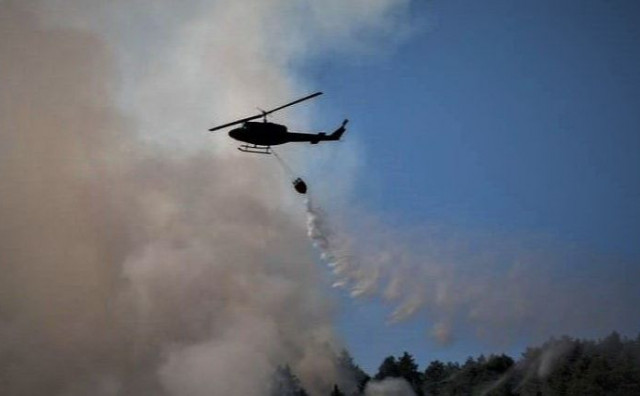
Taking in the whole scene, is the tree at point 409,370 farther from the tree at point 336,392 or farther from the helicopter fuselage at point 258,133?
the helicopter fuselage at point 258,133

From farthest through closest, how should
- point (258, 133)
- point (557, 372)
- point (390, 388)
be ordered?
point (390, 388)
point (557, 372)
point (258, 133)

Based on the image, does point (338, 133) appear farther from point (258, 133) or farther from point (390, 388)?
point (390, 388)

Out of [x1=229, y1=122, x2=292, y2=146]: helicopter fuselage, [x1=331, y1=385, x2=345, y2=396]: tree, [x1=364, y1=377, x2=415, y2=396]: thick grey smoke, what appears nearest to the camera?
[x1=229, y1=122, x2=292, y2=146]: helicopter fuselage

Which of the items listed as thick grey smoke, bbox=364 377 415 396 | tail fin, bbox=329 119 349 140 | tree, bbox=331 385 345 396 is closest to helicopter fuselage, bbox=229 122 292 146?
tail fin, bbox=329 119 349 140

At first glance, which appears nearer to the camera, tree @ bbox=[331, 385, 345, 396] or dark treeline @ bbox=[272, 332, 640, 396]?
dark treeline @ bbox=[272, 332, 640, 396]

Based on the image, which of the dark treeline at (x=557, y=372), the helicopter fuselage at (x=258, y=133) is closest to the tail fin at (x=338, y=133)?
the helicopter fuselage at (x=258, y=133)

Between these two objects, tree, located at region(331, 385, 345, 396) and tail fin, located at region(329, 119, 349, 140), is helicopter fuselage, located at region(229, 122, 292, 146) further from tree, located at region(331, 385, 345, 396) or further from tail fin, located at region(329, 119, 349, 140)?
tree, located at region(331, 385, 345, 396)

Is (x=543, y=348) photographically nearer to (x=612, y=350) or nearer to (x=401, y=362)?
(x=612, y=350)

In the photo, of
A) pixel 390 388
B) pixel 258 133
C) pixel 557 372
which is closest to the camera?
pixel 258 133

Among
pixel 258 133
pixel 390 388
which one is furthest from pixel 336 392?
pixel 258 133

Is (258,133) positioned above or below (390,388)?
above

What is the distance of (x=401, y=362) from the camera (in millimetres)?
157125

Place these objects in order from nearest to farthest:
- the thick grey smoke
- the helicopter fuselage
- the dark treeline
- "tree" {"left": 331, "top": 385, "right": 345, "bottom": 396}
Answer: the helicopter fuselage, the dark treeline, the thick grey smoke, "tree" {"left": 331, "top": 385, "right": 345, "bottom": 396}

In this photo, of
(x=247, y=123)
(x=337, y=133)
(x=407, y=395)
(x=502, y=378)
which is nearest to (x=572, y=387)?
(x=502, y=378)
